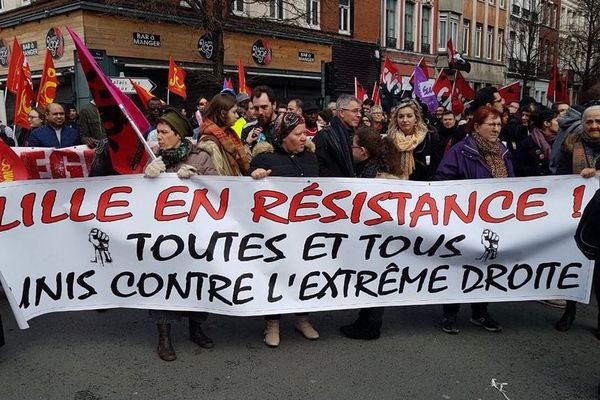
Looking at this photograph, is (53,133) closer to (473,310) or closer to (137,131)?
(137,131)

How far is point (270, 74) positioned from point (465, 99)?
9984mm

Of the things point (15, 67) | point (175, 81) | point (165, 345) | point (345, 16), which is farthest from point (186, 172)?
point (345, 16)

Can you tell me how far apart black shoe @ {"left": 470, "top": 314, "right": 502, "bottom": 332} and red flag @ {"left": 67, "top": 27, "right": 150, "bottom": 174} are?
294cm

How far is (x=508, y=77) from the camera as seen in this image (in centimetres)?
4038

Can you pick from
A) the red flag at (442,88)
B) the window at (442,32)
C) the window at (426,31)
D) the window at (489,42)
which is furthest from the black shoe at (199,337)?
the window at (489,42)

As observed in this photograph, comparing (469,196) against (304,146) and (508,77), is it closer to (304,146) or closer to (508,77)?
(304,146)

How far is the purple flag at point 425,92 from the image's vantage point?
12141 mm

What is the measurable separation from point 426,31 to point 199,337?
30796 millimetres

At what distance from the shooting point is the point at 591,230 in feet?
10.5

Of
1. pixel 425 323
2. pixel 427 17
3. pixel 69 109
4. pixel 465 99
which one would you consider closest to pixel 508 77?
pixel 427 17

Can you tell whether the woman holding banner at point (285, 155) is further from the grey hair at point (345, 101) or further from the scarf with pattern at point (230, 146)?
the grey hair at point (345, 101)

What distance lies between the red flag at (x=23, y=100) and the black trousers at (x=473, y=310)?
668 centimetres

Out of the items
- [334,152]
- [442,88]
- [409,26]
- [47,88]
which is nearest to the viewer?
[334,152]

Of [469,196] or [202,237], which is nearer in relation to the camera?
[202,237]
